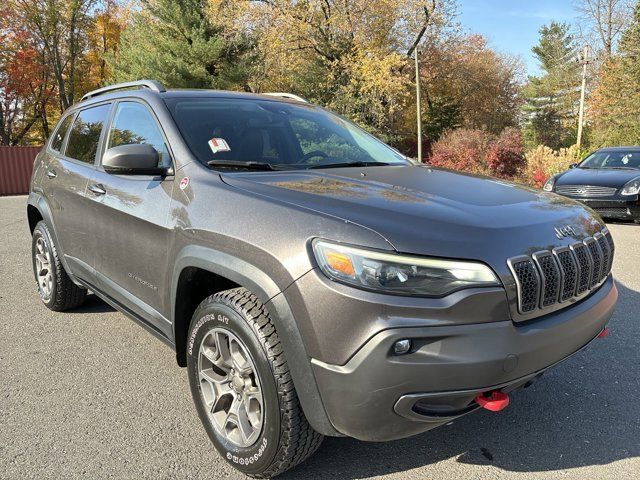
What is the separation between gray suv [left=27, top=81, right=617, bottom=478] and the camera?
1.82 metres

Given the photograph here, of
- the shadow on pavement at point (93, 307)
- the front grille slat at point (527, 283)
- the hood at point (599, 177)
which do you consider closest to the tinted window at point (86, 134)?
the shadow on pavement at point (93, 307)

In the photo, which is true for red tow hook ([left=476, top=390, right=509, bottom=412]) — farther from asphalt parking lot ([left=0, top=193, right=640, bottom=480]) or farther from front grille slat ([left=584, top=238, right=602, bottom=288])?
front grille slat ([left=584, top=238, right=602, bottom=288])

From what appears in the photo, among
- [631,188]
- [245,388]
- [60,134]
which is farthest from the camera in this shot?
[631,188]

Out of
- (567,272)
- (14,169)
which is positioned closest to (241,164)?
(567,272)

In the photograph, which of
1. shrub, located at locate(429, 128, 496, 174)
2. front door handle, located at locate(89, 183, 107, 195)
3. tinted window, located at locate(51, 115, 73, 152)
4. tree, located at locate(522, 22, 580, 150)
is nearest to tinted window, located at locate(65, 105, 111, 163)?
tinted window, located at locate(51, 115, 73, 152)

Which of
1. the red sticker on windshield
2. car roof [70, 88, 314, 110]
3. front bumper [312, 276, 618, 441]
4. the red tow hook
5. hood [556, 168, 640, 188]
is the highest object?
car roof [70, 88, 314, 110]

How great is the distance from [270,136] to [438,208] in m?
1.43

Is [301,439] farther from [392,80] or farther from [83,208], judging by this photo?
[392,80]

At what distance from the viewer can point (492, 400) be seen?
195 centimetres

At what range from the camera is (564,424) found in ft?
8.94

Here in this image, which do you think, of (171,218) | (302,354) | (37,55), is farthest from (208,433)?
(37,55)

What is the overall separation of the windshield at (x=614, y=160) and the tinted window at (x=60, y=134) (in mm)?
10106

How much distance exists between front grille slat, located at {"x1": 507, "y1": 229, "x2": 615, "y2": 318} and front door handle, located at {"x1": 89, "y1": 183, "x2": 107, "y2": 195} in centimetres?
254

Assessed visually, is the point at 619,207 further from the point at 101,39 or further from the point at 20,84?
the point at 101,39
